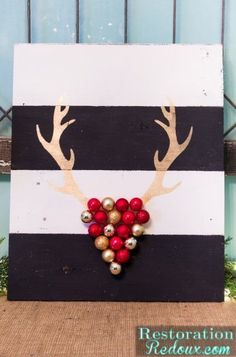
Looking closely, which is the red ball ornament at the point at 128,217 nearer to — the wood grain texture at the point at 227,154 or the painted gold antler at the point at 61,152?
the painted gold antler at the point at 61,152

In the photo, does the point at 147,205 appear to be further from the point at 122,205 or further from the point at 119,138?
the point at 119,138

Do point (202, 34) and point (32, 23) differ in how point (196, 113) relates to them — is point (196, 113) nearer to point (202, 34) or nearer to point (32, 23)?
point (202, 34)

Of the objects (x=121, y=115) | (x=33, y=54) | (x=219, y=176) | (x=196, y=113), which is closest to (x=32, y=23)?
(x=33, y=54)

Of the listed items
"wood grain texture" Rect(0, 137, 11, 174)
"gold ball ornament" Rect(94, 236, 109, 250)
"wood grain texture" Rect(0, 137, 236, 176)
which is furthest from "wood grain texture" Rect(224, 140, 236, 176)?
"wood grain texture" Rect(0, 137, 11, 174)

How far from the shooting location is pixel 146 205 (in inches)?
48.8

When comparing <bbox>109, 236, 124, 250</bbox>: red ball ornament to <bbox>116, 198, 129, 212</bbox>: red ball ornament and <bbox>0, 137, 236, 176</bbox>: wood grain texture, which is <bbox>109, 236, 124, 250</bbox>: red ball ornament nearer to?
<bbox>116, 198, 129, 212</bbox>: red ball ornament

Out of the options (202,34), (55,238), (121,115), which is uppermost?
(202,34)

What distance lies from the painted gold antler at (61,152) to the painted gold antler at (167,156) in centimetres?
17

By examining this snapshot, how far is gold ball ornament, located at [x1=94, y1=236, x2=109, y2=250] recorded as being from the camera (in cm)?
121

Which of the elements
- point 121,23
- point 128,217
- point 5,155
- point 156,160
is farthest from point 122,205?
point 121,23

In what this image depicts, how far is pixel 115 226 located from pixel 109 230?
0.10ft

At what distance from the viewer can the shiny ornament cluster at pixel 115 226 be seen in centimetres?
121

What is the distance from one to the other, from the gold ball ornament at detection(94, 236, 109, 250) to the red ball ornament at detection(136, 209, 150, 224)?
3.7 inches

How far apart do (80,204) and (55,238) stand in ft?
0.35
